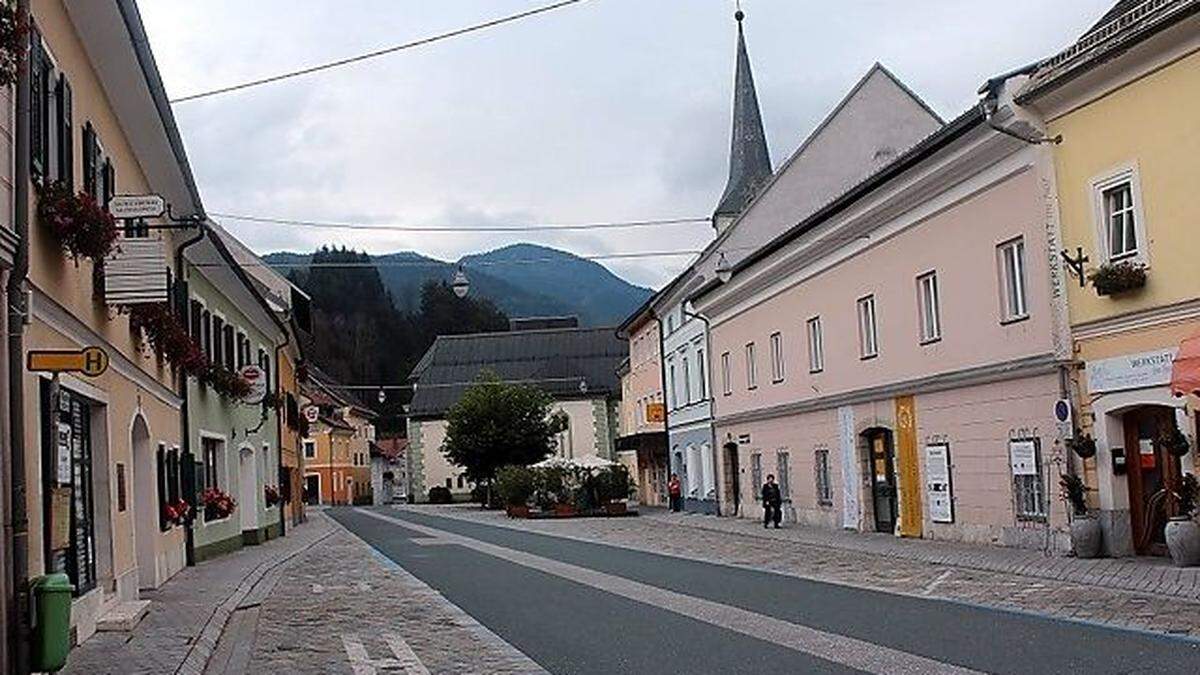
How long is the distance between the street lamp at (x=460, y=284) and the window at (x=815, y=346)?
9.49m

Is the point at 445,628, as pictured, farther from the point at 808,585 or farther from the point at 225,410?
the point at 225,410

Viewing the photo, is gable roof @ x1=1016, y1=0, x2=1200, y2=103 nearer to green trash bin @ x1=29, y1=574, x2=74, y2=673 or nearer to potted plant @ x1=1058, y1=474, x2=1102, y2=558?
potted plant @ x1=1058, y1=474, x2=1102, y2=558

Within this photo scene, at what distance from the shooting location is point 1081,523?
20047mm

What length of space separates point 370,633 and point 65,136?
5.88 meters

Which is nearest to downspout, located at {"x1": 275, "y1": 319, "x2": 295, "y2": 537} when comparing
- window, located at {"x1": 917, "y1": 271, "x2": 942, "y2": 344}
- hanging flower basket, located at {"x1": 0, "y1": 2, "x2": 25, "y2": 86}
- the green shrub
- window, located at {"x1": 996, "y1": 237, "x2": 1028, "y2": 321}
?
the green shrub

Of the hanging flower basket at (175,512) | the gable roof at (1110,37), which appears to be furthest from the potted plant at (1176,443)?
the hanging flower basket at (175,512)

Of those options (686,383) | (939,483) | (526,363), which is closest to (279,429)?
(686,383)

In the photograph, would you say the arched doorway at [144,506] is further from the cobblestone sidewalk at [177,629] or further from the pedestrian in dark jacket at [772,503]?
the pedestrian in dark jacket at [772,503]

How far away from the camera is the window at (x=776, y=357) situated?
3744 cm

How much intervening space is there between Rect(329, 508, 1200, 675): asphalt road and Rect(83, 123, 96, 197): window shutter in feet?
21.1

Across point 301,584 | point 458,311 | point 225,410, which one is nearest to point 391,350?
point 458,311

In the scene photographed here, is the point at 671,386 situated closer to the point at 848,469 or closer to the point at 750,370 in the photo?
the point at 750,370

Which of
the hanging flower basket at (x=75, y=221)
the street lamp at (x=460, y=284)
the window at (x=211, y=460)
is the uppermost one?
the street lamp at (x=460, y=284)

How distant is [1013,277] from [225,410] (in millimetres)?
17142
